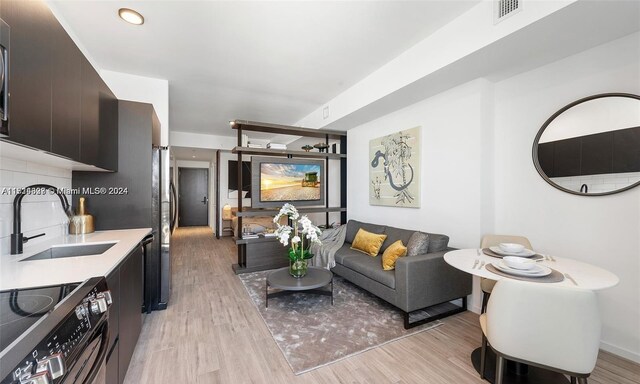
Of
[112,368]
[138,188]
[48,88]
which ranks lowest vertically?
[112,368]

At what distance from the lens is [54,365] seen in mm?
697

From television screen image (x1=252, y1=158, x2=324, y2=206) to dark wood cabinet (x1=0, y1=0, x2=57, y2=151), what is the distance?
113 inches

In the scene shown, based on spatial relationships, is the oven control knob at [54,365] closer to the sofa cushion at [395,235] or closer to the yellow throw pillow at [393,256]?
the yellow throw pillow at [393,256]

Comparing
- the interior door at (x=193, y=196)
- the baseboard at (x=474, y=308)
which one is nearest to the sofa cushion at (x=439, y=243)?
the baseboard at (x=474, y=308)

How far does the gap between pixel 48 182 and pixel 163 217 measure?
3.15ft

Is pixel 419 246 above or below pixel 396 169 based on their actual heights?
below

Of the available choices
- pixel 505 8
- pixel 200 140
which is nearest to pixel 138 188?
pixel 505 8

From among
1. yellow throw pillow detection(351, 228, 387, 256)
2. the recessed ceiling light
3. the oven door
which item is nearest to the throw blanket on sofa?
yellow throw pillow detection(351, 228, 387, 256)

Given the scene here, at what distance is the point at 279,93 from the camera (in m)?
3.73

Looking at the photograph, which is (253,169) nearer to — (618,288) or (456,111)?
(456,111)

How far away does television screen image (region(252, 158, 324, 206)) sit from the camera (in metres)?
4.22

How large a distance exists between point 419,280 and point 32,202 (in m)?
3.09

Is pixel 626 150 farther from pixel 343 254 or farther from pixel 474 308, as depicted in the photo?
pixel 343 254

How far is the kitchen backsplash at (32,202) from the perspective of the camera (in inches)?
60.9
